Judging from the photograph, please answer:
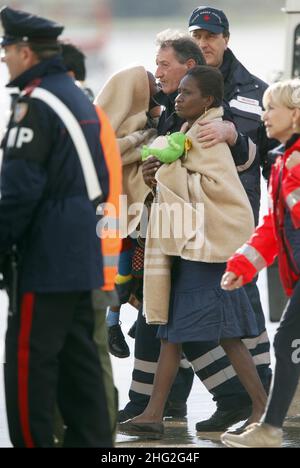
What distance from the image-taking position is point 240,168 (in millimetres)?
7719

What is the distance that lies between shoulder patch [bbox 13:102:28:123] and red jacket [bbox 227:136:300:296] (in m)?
1.27

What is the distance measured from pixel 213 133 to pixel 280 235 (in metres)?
0.88

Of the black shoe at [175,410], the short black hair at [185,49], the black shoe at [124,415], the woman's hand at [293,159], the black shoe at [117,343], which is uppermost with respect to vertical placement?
the short black hair at [185,49]

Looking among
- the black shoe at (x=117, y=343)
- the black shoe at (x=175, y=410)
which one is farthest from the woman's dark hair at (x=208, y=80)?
the black shoe at (x=175, y=410)

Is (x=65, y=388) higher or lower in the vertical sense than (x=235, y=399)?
higher

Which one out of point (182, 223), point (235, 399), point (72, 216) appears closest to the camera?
point (72, 216)

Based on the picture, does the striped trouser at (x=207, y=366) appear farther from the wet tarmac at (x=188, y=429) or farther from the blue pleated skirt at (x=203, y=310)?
the blue pleated skirt at (x=203, y=310)

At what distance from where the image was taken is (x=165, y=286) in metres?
7.34

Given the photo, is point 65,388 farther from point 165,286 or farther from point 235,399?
point 235,399

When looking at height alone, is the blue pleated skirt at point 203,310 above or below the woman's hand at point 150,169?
below

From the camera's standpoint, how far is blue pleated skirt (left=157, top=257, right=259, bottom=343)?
23.9 ft

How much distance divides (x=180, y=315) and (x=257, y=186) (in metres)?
0.94

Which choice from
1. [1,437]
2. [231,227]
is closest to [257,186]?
[231,227]

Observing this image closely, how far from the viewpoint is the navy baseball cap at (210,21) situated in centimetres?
807
